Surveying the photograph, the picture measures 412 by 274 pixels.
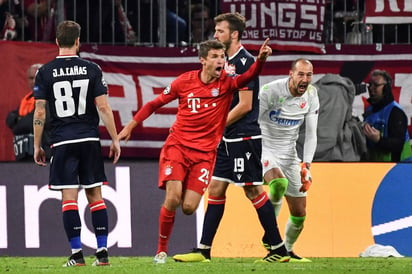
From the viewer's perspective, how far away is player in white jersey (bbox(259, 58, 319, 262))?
46.0 ft

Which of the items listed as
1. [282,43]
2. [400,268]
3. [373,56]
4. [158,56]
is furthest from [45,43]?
[400,268]

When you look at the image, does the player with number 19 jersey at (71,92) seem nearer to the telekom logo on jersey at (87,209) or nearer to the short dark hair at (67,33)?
the short dark hair at (67,33)

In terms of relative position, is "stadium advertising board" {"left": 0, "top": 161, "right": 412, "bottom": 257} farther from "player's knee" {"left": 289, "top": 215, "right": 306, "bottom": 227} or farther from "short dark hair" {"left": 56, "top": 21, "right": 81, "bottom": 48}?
"short dark hair" {"left": 56, "top": 21, "right": 81, "bottom": 48}

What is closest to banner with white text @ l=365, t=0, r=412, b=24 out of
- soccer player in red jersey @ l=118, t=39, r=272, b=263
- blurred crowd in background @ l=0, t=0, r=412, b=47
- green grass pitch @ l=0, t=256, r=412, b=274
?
blurred crowd in background @ l=0, t=0, r=412, b=47

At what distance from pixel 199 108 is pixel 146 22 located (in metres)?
4.84

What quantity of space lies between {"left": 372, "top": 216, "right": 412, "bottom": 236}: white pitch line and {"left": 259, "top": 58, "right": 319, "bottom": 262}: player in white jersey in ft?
6.38

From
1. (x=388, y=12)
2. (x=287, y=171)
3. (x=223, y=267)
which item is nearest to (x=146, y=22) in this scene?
(x=388, y=12)

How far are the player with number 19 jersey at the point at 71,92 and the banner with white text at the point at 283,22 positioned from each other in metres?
4.96

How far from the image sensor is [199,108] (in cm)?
1276

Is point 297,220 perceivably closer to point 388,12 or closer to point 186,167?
point 186,167

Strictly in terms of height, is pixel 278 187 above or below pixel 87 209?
above

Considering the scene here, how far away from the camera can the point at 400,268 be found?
1231 centimetres

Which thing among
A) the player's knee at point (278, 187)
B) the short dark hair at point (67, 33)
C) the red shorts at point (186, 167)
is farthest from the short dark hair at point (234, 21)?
the player's knee at point (278, 187)

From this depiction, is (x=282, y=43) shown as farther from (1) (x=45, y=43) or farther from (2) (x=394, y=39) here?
(1) (x=45, y=43)
